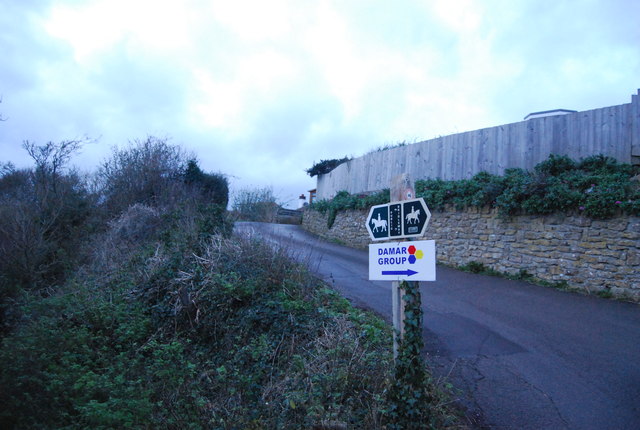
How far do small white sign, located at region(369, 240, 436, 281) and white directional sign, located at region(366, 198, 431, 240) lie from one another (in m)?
0.09

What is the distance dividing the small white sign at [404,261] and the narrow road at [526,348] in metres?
1.71

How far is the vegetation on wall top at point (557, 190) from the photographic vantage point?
8.64 metres

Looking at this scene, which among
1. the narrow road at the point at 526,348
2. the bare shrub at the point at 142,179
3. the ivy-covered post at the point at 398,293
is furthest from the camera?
the bare shrub at the point at 142,179

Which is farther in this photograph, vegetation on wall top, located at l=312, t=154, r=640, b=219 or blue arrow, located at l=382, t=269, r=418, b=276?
vegetation on wall top, located at l=312, t=154, r=640, b=219

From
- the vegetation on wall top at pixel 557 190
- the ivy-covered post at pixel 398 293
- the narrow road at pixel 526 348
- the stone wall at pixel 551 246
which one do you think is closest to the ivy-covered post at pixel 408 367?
the ivy-covered post at pixel 398 293

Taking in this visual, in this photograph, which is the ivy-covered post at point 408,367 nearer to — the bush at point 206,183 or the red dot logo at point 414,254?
the red dot logo at point 414,254

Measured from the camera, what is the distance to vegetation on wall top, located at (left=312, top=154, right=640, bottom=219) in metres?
8.64

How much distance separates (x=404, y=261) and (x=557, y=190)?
744cm

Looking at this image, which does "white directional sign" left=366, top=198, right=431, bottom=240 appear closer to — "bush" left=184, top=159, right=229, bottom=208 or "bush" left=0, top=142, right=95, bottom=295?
"bush" left=0, top=142, right=95, bottom=295

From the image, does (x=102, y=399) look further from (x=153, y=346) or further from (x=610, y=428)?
(x=610, y=428)

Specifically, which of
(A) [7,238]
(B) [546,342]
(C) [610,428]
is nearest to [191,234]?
(A) [7,238]

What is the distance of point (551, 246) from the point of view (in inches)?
378

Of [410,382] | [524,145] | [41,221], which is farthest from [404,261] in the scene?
[41,221]

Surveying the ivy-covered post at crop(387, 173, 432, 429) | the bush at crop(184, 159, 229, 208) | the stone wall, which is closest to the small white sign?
the ivy-covered post at crop(387, 173, 432, 429)
